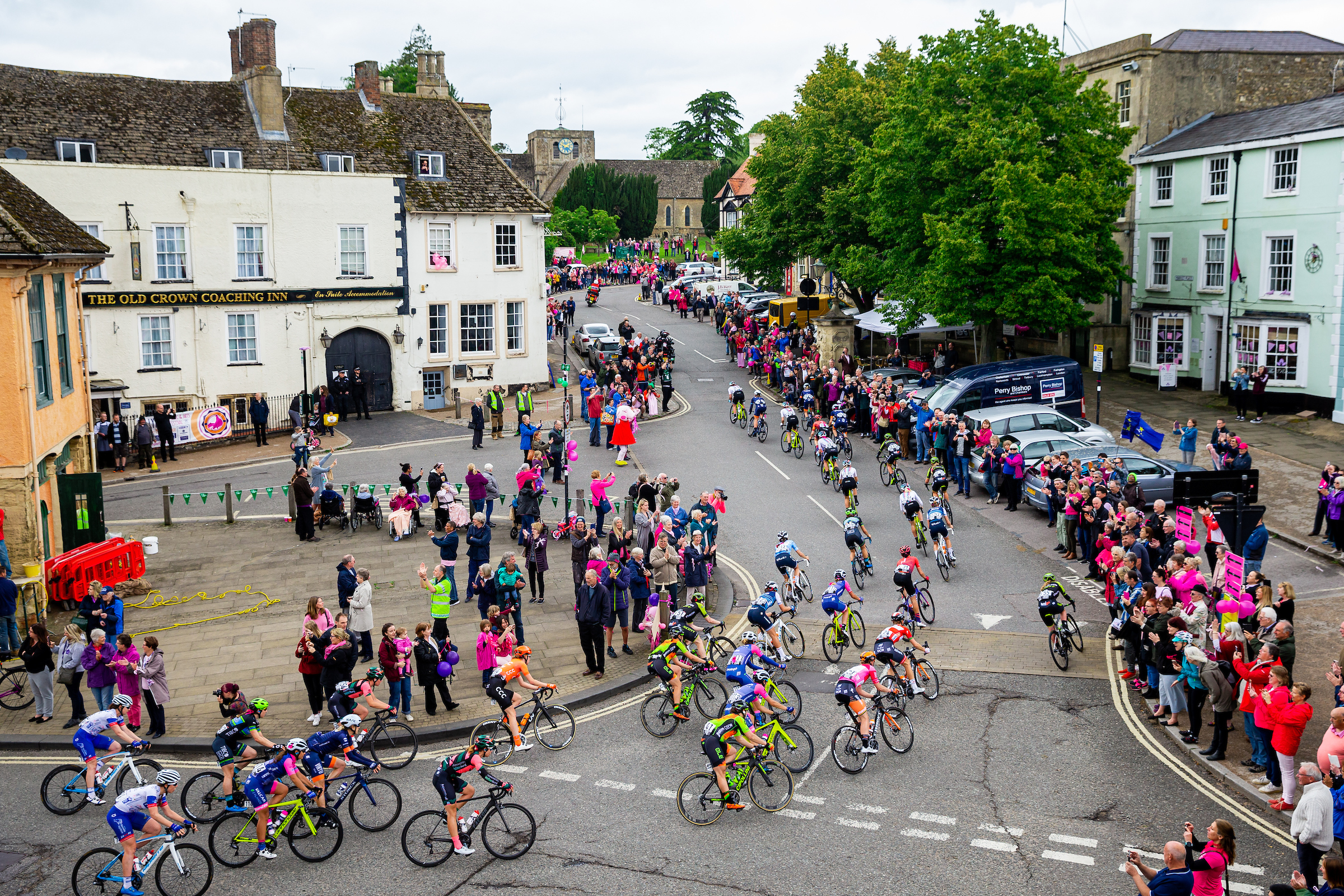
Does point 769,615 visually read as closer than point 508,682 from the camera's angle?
No

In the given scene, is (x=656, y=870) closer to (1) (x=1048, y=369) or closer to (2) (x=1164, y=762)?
(2) (x=1164, y=762)

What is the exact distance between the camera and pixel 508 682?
1473 centimetres

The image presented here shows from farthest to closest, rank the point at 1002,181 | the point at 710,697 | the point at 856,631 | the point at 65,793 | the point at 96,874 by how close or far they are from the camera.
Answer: the point at 1002,181
the point at 856,631
the point at 710,697
the point at 65,793
the point at 96,874

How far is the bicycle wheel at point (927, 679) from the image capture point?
51.0ft

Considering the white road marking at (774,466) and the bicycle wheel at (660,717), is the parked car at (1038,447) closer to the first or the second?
the white road marking at (774,466)

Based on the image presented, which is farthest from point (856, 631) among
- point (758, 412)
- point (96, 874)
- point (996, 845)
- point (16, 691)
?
point (758, 412)

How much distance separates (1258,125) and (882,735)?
2990 centimetres

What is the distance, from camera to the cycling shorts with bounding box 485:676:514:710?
13.8 m

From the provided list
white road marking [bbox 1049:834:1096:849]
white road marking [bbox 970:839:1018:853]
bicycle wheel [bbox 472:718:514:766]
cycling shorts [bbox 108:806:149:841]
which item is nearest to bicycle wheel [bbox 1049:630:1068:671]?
white road marking [bbox 1049:834:1096:849]

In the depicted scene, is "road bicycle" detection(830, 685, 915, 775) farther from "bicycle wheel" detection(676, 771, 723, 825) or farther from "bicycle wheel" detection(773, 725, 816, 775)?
"bicycle wheel" detection(676, 771, 723, 825)

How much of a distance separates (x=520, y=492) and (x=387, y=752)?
896 cm

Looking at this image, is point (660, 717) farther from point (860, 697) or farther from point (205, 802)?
point (205, 802)

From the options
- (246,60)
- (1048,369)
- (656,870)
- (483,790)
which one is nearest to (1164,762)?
(656,870)

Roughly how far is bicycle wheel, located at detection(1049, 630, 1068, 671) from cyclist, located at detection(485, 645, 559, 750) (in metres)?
7.27
